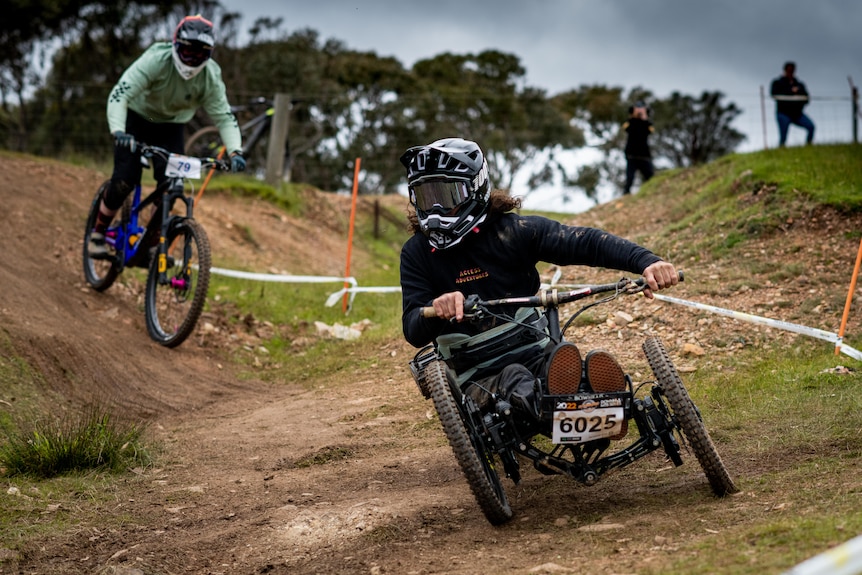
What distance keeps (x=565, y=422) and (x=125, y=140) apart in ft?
19.3

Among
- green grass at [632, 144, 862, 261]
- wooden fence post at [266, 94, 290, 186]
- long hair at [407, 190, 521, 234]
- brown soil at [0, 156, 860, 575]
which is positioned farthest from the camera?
wooden fence post at [266, 94, 290, 186]

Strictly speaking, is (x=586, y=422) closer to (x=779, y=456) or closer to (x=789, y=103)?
(x=779, y=456)

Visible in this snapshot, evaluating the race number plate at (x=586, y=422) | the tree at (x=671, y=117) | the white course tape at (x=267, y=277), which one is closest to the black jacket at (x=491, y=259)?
the race number plate at (x=586, y=422)

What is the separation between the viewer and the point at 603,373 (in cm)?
463

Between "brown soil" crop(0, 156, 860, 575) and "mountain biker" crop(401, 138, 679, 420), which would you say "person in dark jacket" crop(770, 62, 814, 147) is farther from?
"mountain biker" crop(401, 138, 679, 420)

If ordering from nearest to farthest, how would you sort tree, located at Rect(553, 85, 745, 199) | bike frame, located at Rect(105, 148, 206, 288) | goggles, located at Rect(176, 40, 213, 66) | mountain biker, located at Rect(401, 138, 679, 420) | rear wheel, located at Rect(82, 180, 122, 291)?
mountain biker, located at Rect(401, 138, 679, 420)
goggles, located at Rect(176, 40, 213, 66)
bike frame, located at Rect(105, 148, 206, 288)
rear wheel, located at Rect(82, 180, 122, 291)
tree, located at Rect(553, 85, 745, 199)

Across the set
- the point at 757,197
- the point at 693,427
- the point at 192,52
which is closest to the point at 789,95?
the point at 757,197

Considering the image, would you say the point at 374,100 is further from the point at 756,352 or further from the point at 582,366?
the point at 582,366

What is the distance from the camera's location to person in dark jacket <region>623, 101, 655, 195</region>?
18078 mm

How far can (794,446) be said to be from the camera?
553 centimetres

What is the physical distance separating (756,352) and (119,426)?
17.2 feet

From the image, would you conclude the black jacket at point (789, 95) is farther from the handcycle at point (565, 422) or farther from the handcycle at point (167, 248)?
the handcycle at point (565, 422)

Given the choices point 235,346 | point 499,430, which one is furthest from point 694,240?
point 499,430

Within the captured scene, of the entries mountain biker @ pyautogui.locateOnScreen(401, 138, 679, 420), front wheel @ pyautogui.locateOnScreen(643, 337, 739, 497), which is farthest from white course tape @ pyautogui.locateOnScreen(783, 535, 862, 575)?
mountain biker @ pyautogui.locateOnScreen(401, 138, 679, 420)
